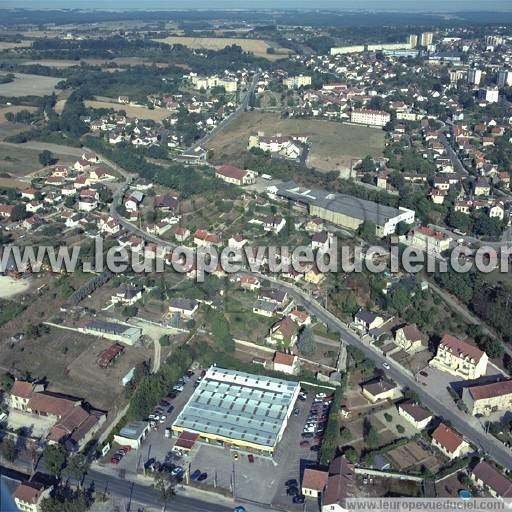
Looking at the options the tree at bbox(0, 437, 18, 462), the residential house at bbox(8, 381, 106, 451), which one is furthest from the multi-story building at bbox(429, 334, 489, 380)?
the tree at bbox(0, 437, 18, 462)

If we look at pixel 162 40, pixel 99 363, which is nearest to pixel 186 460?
pixel 99 363

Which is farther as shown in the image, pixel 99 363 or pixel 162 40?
pixel 162 40

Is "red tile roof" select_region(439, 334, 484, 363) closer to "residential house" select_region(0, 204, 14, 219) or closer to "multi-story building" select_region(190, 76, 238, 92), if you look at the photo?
"residential house" select_region(0, 204, 14, 219)

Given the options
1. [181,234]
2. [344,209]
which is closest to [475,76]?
[344,209]

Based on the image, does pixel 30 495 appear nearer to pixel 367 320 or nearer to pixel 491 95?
pixel 367 320

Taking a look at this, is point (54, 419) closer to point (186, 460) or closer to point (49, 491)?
point (49, 491)

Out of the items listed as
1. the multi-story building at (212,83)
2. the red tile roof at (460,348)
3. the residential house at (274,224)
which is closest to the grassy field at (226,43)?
the multi-story building at (212,83)
